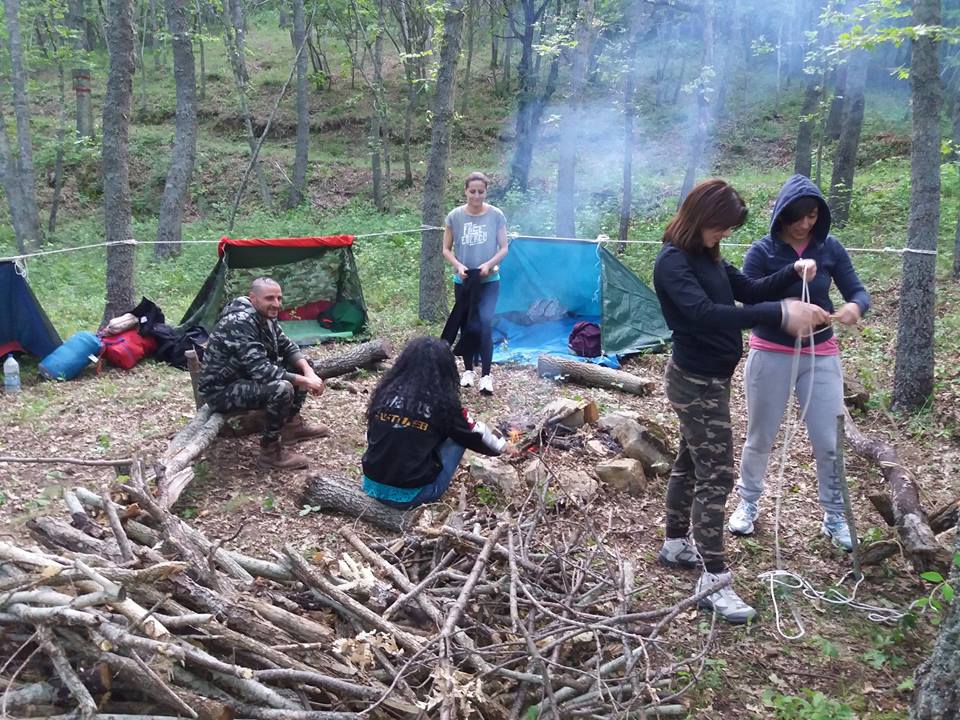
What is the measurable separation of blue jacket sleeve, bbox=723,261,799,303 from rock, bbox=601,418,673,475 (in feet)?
4.84

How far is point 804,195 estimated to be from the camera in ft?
10.6

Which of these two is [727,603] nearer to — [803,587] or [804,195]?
[803,587]

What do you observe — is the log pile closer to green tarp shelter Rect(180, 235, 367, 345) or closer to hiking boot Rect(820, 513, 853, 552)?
hiking boot Rect(820, 513, 853, 552)

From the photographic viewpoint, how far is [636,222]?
15.0 meters

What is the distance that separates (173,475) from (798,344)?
3197mm

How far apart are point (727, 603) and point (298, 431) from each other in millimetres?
2918

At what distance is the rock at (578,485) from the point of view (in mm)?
4070

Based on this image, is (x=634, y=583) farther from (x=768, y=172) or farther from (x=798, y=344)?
(x=768, y=172)

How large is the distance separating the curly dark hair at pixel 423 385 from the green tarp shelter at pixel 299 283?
382 cm

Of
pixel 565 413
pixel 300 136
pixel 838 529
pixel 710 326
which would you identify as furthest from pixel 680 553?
pixel 300 136

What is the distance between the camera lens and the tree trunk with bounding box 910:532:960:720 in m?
2.21

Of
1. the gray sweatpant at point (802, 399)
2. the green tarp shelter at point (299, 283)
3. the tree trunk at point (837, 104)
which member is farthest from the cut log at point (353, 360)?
the tree trunk at point (837, 104)

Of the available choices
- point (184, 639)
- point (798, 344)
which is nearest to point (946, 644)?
point (798, 344)

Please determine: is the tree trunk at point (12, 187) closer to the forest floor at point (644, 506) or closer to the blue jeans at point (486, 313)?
the forest floor at point (644, 506)
